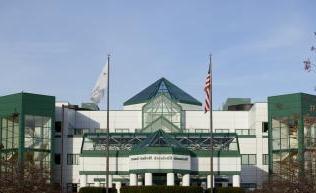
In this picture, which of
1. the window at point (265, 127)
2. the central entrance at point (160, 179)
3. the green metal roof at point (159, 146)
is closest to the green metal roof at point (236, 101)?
the window at point (265, 127)

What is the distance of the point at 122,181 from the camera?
9256 cm

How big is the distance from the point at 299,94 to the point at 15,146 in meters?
39.6

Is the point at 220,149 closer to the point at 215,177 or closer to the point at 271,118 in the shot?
the point at 215,177

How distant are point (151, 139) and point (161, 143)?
5.75ft

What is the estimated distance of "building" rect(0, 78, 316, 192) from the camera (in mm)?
87500

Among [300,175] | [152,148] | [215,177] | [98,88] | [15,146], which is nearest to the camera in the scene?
[300,175]

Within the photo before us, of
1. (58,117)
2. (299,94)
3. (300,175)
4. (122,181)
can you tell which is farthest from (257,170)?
(300,175)

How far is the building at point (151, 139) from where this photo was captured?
87.5 metres

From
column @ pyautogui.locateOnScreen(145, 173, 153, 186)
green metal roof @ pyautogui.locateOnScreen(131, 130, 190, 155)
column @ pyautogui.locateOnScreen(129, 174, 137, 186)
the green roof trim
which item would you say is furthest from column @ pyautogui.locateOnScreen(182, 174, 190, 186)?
the green roof trim

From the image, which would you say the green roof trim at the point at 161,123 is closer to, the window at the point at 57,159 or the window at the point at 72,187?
the window at the point at 72,187

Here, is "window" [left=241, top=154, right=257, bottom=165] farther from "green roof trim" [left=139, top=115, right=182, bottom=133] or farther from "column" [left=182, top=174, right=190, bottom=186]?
"column" [left=182, top=174, right=190, bottom=186]

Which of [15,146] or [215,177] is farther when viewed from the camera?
[15,146]

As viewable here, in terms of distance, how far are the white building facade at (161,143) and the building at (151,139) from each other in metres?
0.12

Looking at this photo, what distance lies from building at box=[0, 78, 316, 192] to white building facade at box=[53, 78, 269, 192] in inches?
4.6
